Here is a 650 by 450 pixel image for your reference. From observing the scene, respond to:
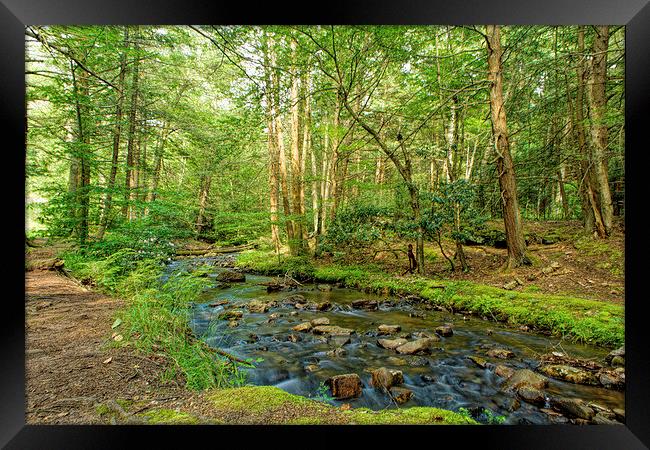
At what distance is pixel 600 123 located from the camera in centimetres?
320

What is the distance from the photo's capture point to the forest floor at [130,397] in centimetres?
150

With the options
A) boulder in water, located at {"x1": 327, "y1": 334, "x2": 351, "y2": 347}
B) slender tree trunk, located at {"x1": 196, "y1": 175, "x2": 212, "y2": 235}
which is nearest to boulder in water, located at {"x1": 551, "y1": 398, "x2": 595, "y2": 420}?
boulder in water, located at {"x1": 327, "y1": 334, "x2": 351, "y2": 347}

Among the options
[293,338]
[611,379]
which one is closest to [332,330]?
[293,338]

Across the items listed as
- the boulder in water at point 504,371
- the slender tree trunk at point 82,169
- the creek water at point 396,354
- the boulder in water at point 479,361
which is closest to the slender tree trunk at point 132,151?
the slender tree trunk at point 82,169

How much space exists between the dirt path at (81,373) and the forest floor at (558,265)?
383 centimetres

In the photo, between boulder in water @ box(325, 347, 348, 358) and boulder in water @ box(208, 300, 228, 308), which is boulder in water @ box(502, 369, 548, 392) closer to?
→ boulder in water @ box(325, 347, 348, 358)

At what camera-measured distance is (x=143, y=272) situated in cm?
291

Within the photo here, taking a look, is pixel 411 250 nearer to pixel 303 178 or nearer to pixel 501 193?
pixel 501 193

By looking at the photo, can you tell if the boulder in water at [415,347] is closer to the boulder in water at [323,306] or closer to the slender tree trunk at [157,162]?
the boulder in water at [323,306]
